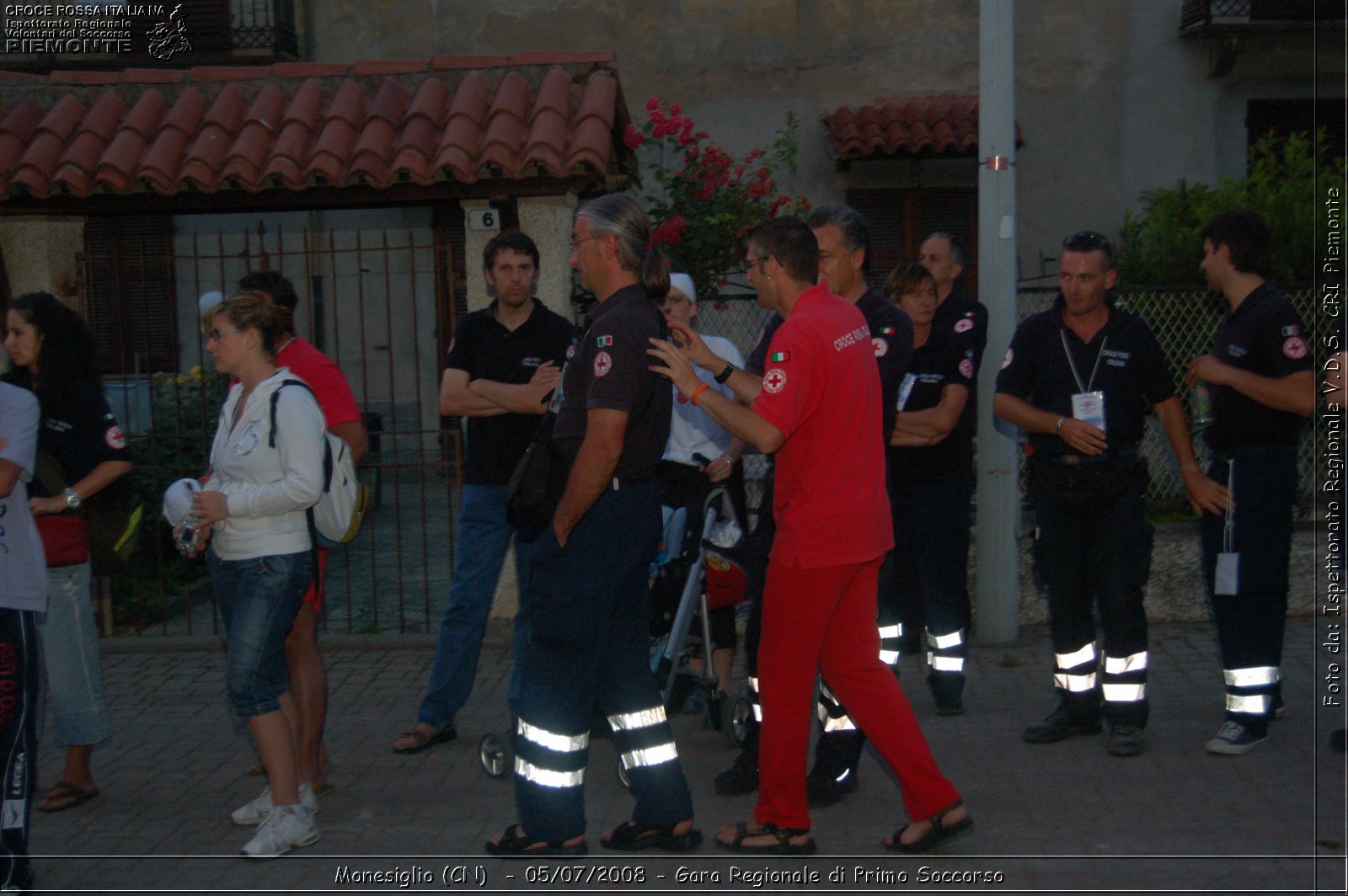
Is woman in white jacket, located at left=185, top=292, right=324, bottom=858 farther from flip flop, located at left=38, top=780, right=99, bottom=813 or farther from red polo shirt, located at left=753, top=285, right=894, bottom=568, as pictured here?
red polo shirt, located at left=753, top=285, right=894, bottom=568

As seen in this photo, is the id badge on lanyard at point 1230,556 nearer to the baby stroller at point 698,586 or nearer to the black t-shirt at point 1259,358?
the black t-shirt at point 1259,358

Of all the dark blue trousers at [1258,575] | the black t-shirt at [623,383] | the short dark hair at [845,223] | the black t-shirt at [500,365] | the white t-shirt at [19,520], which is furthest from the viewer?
the black t-shirt at [500,365]

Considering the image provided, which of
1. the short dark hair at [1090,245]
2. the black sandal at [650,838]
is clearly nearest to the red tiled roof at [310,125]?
the short dark hair at [1090,245]

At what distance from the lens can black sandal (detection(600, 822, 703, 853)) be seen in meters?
4.37

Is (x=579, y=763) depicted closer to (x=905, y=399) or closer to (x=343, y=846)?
(x=343, y=846)

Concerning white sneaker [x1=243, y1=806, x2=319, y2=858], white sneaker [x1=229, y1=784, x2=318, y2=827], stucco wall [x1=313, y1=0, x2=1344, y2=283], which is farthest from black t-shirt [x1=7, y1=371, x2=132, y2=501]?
stucco wall [x1=313, y1=0, x2=1344, y2=283]

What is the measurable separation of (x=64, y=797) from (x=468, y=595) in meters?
1.78

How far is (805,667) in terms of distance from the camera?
4215 mm

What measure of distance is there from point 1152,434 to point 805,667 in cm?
491

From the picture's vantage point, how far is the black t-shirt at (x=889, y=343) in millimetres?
4957

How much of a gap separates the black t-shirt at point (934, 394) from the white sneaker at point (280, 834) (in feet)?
9.41

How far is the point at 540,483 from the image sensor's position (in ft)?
13.7

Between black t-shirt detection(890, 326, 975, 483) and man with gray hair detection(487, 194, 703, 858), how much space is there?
5.83 ft

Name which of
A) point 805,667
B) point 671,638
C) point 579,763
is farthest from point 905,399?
point 579,763
